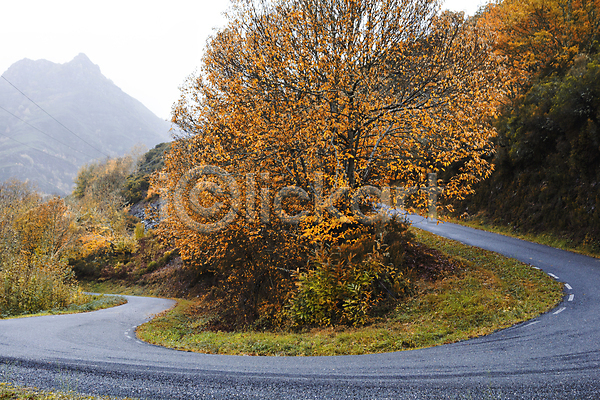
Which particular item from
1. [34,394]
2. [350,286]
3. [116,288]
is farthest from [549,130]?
[116,288]

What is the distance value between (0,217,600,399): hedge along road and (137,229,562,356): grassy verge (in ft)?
1.71

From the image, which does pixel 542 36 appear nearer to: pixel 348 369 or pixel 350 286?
pixel 350 286

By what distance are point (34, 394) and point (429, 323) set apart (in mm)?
7110

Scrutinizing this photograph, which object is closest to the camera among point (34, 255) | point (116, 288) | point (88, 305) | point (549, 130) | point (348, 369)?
point (348, 369)

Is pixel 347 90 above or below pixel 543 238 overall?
above

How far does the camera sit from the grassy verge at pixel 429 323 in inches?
272

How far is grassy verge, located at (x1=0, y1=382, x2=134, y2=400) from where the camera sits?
393 centimetres

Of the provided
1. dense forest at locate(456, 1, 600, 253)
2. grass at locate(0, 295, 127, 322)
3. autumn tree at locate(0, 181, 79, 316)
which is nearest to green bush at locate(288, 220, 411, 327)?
dense forest at locate(456, 1, 600, 253)

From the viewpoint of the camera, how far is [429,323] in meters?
7.61

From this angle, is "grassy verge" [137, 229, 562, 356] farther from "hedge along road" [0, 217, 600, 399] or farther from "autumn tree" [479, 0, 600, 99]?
"autumn tree" [479, 0, 600, 99]

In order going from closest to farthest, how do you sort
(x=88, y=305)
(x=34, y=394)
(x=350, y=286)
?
1. (x=34, y=394)
2. (x=350, y=286)
3. (x=88, y=305)

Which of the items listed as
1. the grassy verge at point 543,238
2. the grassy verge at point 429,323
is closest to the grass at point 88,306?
the grassy verge at point 429,323

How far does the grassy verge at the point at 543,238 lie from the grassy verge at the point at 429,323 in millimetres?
2644

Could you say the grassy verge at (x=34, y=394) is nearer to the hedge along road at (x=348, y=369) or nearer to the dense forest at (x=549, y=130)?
the hedge along road at (x=348, y=369)
